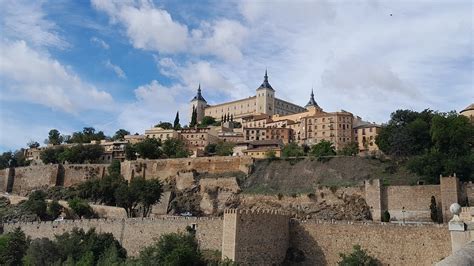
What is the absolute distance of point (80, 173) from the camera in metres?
76.4

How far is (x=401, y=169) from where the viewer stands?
5141 cm

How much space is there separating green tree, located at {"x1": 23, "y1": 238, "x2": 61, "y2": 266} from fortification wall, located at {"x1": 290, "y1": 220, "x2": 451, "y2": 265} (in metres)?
17.0

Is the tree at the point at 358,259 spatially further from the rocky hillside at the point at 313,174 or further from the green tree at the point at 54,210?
the green tree at the point at 54,210

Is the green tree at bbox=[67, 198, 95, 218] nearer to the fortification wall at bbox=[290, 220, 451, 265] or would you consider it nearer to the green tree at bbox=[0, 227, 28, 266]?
the green tree at bbox=[0, 227, 28, 266]

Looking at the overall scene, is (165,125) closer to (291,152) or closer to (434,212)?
(291,152)

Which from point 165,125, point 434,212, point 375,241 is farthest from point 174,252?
point 165,125

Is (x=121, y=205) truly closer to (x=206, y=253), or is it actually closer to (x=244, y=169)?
(x=244, y=169)

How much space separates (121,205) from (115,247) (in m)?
17.8

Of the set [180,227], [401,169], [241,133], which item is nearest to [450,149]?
[401,169]

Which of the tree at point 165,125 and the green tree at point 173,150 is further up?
the tree at point 165,125

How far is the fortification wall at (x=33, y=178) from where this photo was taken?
77062 millimetres

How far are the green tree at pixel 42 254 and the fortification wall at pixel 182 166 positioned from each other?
27.4 metres

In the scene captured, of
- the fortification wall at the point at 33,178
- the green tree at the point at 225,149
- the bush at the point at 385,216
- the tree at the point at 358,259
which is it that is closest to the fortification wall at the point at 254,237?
the tree at the point at 358,259

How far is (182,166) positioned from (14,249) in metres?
27.6
